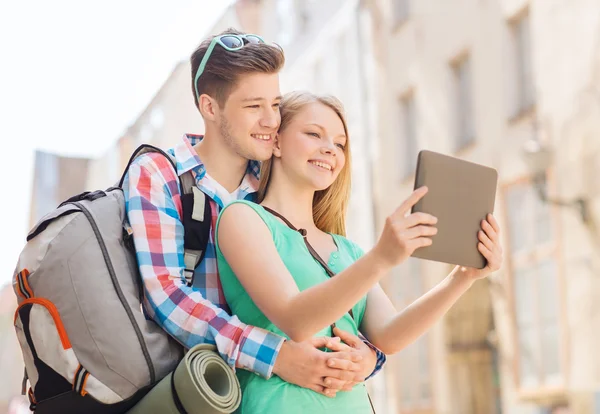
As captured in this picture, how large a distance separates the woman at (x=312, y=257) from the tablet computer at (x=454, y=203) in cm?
3

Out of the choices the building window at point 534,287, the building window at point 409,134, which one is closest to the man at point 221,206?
the building window at point 534,287

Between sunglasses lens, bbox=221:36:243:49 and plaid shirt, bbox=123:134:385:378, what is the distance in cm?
28

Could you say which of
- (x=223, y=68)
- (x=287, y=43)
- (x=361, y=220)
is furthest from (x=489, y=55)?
(x=223, y=68)

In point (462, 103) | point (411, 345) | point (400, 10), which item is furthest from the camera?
point (400, 10)

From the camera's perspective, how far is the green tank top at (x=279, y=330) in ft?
5.81

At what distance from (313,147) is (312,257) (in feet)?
0.78

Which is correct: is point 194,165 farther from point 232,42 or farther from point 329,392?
point 329,392

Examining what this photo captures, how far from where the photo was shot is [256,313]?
184 cm

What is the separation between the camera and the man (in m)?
1.76

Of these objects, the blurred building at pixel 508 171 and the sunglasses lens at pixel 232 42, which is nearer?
the sunglasses lens at pixel 232 42

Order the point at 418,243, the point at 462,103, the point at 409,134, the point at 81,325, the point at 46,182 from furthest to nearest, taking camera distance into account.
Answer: the point at 46,182 < the point at 409,134 < the point at 462,103 < the point at 81,325 < the point at 418,243

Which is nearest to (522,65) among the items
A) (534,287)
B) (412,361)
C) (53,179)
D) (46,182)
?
(534,287)

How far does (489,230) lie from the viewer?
182cm

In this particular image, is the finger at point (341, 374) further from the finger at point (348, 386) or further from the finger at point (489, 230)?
the finger at point (489, 230)
